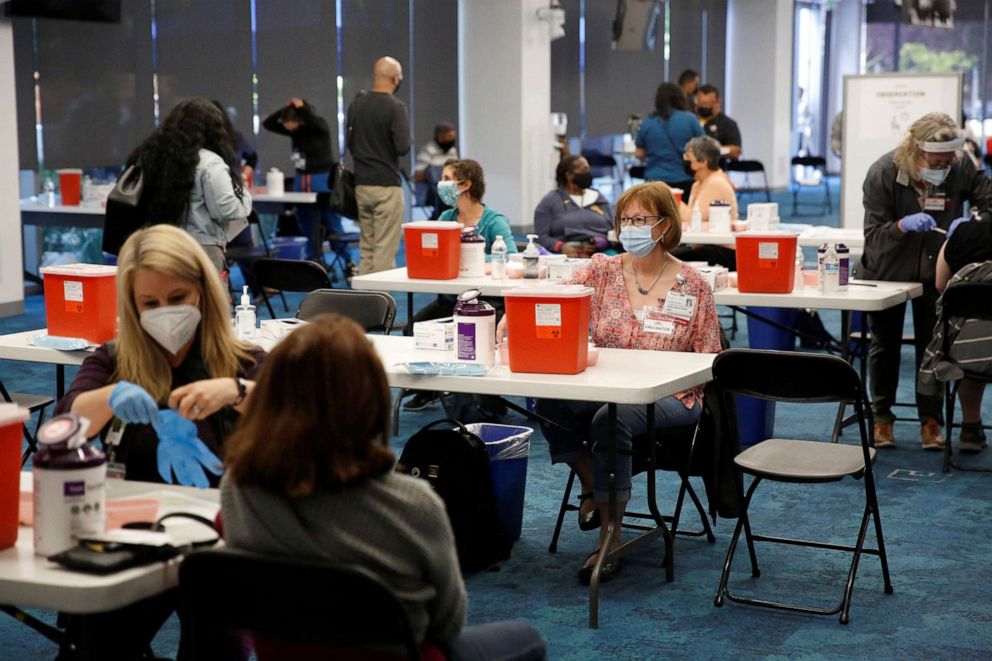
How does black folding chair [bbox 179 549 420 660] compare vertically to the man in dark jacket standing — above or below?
below

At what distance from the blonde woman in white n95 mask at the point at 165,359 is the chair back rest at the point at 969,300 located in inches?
119

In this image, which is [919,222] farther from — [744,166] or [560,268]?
[744,166]

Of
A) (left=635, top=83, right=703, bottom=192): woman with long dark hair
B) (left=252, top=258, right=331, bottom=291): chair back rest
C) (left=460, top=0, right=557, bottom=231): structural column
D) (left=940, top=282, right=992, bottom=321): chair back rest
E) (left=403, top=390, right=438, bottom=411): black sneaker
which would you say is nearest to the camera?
(left=940, top=282, right=992, bottom=321): chair back rest

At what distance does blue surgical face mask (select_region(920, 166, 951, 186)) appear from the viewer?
538 centimetres

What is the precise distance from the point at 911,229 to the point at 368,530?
13.3 ft

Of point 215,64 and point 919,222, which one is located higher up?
point 215,64

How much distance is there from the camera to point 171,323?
107 inches

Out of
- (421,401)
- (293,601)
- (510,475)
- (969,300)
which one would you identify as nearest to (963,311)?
(969,300)

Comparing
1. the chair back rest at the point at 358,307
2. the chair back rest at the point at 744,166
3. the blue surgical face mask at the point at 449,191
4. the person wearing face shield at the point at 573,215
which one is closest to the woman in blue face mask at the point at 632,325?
the chair back rest at the point at 358,307

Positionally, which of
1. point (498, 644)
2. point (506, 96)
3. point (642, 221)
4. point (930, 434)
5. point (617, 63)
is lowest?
point (930, 434)

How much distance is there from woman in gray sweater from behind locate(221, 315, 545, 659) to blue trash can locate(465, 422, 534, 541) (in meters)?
2.12

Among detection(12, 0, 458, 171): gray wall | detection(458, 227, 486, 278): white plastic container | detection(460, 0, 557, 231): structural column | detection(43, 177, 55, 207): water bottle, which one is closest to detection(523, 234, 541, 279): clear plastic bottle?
detection(458, 227, 486, 278): white plastic container

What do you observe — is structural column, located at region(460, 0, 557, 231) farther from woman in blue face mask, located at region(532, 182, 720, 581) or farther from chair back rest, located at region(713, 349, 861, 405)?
chair back rest, located at region(713, 349, 861, 405)

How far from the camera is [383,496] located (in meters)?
1.92
